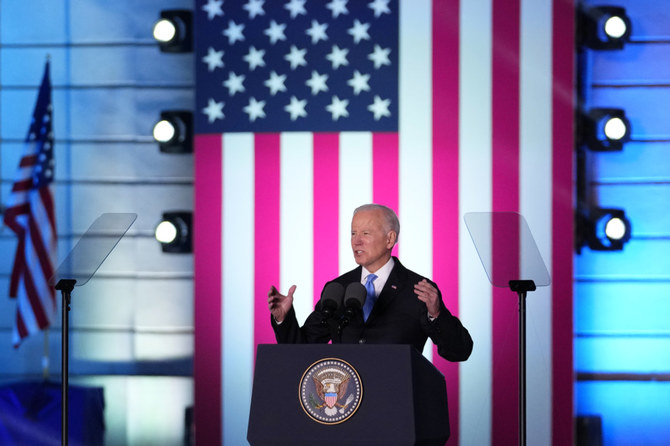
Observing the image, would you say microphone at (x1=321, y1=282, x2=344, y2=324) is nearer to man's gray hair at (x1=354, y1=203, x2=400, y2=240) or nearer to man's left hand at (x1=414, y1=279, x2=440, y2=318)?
man's left hand at (x1=414, y1=279, x2=440, y2=318)

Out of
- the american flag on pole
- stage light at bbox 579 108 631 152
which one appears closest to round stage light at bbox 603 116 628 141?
stage light at bbox 579 108 631 152

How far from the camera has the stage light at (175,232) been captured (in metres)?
3.79

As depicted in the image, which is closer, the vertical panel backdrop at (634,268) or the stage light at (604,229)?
the stage light at (604,229)

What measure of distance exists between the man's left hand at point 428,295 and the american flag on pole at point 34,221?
8.13 feet

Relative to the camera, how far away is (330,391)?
1.81 m

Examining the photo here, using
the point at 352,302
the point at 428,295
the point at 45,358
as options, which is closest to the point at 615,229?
the point at 428,295

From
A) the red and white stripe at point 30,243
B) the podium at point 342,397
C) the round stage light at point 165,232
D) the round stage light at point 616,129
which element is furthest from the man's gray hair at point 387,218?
the red and white stripe at point 30,243

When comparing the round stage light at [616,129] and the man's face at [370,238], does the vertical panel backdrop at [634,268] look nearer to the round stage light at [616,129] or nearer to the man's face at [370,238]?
the round stage light at [616,129]

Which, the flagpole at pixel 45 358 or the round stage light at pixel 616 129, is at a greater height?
the round stage light at pixel 616 129

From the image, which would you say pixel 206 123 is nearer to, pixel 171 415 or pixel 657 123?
pixel 171 415

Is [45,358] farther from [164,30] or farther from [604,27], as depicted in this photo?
[604,27]

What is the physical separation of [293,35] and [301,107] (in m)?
0.37

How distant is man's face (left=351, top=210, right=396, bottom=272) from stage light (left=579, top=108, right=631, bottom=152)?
1646 millimetres

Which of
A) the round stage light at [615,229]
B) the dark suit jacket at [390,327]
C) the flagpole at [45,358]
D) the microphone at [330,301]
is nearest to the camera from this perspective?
the microphone at [330,301]
